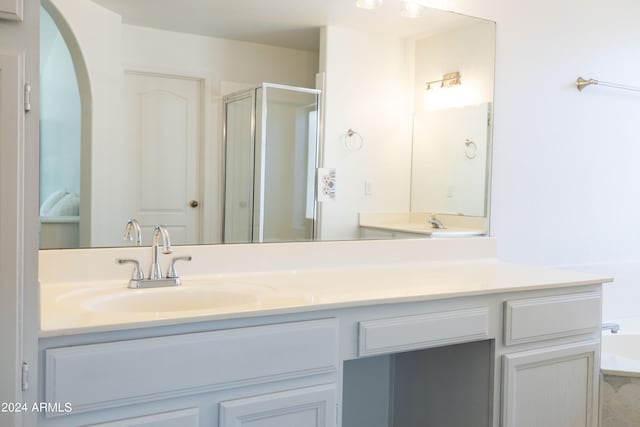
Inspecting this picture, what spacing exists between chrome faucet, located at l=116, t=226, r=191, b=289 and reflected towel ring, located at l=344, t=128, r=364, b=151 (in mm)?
778

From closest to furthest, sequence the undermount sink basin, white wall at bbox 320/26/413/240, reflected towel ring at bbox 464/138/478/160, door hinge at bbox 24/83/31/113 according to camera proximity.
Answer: door hinge at bbox 24/83/31/113
the undermount sink basin
white wall at bbox 320/26/413/240
reflected towel ring at bbox 464/138/478/160

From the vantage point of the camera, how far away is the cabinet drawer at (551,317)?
1.89 m

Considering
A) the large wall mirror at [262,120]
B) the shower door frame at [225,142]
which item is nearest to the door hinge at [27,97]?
the large wall mirror at [262,120]

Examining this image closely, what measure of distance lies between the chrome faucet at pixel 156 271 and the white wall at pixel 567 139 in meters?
1.50

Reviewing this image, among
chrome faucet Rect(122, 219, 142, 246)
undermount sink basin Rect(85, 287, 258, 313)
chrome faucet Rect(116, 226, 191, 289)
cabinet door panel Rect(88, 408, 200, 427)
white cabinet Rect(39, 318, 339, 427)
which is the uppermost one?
chrome faucet Rect(122, 219, 142, 246)

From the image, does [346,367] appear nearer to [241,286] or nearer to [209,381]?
[241,286]

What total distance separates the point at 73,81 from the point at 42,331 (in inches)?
33.0

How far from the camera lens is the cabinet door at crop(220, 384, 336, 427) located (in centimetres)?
140

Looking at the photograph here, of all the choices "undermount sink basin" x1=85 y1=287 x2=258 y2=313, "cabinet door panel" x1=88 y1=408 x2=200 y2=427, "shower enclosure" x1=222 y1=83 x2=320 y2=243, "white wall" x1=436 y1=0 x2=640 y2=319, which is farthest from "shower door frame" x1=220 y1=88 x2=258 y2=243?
"white wall" x1=436 y1=0 x2=640 y2=319

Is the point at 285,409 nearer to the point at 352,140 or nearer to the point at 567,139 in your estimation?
the point at 352,140

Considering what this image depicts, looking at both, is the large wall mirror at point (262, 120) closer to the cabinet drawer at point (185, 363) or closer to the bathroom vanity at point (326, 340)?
the bathroom vanity at point (326, 340)

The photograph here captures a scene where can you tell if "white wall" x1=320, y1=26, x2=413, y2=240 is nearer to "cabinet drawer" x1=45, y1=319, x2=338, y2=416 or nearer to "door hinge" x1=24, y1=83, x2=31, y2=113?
"cabinet drawer" x1=45, y1=319, x2=338, y2=416

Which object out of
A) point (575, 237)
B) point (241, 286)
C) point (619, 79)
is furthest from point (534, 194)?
point (241, 286)

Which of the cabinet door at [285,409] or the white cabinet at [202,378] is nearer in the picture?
the white cabinet at [202,378]
